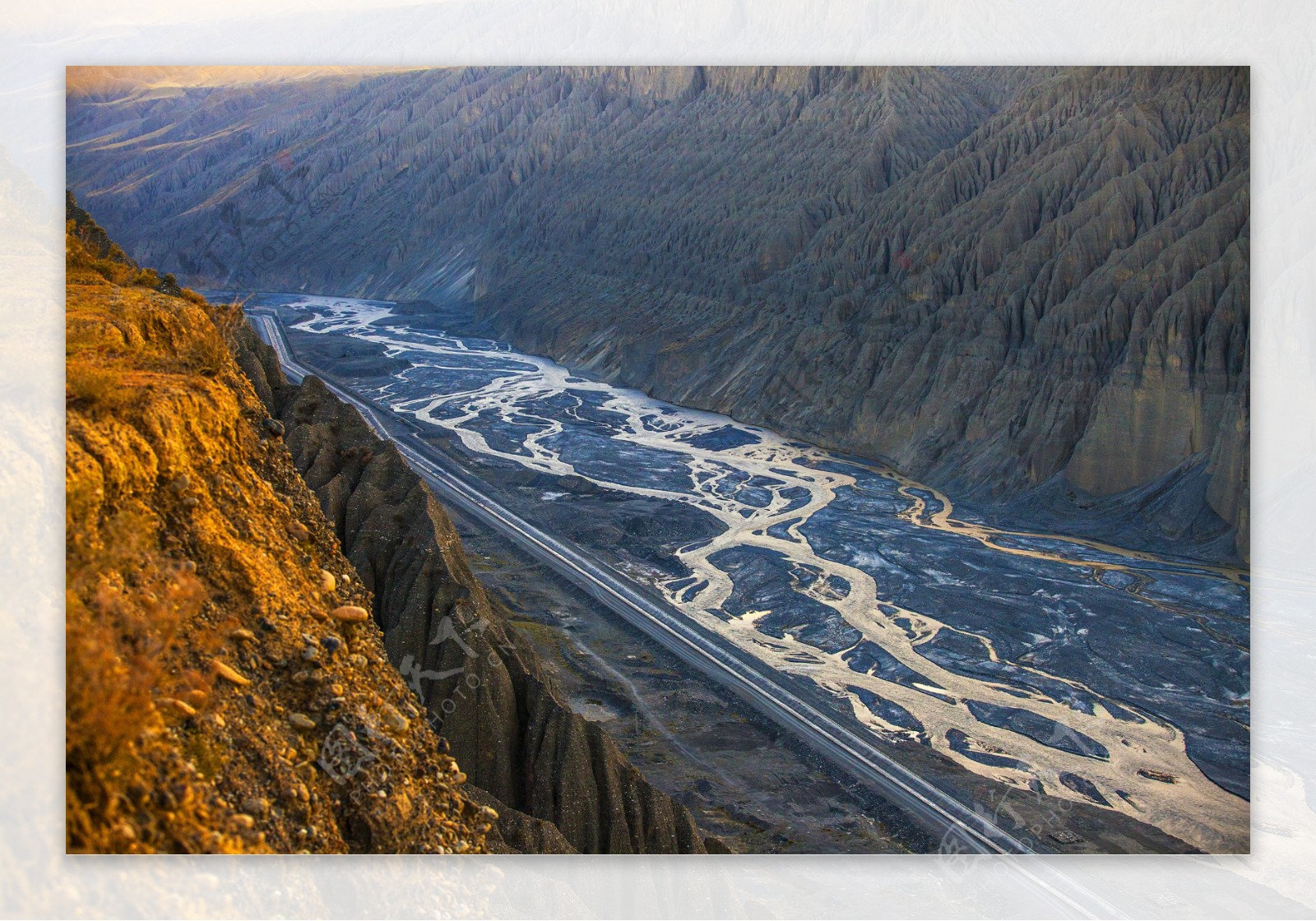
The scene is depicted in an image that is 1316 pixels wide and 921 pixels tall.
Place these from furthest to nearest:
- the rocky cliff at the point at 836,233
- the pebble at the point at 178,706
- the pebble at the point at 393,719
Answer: the rocky cliff at the point at 836,233
the pebble at the point at 393,719
the pebble at the point at 178,706

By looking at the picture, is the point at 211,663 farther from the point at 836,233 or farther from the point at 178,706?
the point at 836,233

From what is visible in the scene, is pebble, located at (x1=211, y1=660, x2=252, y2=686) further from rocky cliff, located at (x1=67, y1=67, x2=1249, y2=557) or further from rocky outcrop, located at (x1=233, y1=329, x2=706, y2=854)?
rocky cliff, located at (x1=67, y1=67, x2=1249, y2=557)

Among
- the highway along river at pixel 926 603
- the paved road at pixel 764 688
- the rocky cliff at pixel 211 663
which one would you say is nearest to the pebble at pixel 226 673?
the rocky cliff at pixel 211 663

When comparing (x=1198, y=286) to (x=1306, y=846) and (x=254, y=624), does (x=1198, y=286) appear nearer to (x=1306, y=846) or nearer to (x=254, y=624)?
(x=1306, y=846)

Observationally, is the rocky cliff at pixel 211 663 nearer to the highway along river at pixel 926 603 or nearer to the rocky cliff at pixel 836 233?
the rocky cliff at pixel 836 233

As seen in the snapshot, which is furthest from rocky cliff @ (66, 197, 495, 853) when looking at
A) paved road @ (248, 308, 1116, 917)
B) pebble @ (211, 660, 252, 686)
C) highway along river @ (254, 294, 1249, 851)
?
highway along river @ (254, 294, 1249, 851)

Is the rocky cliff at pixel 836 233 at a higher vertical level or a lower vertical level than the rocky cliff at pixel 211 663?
higher

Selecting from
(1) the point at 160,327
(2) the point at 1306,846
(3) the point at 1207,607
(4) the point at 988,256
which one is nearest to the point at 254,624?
(1) the point at 160,327
